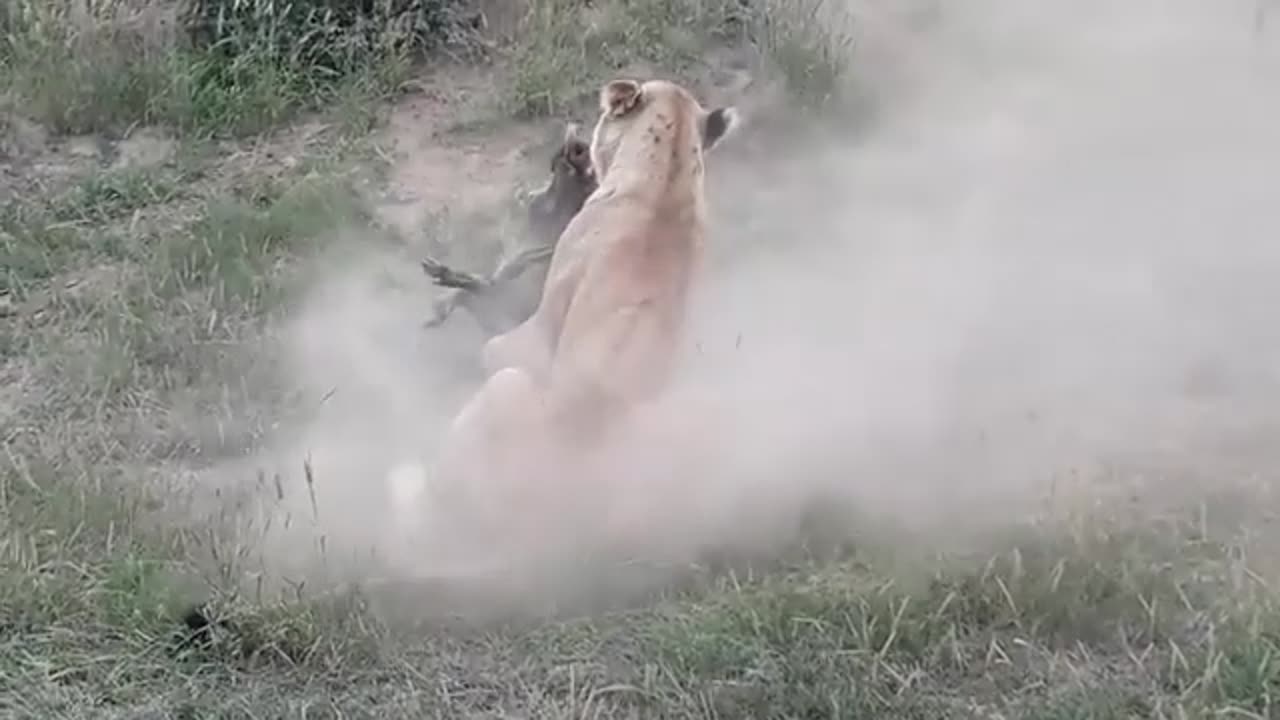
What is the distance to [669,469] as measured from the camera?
5641 millimetres

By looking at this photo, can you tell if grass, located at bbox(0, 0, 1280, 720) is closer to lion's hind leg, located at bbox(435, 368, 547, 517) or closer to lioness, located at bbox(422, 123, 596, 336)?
lion's hind leg, located at bbox(435, 368, 547, 517)

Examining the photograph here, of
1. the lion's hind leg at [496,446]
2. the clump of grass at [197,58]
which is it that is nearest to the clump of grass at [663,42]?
the clump of grass at [197,58]

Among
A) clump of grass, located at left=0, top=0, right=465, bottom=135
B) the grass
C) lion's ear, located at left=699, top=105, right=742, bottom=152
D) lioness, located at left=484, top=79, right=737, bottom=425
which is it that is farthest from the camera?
clump of grass, located at left=0, top=0, right=465, bottom=135

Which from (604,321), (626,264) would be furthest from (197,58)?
(604,321)

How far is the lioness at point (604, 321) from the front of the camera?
5.52m

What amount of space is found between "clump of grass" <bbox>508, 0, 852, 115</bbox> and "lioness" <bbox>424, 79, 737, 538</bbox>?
2.10m

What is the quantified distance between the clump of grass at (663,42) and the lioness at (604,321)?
2095 mm

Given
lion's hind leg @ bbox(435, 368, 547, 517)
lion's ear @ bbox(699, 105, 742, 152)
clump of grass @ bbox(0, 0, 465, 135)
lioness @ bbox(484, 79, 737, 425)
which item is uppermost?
lion's ear @ bbox(699, 105, 742, 152)

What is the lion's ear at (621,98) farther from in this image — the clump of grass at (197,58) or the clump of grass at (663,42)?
the clump of grass at (197,58)

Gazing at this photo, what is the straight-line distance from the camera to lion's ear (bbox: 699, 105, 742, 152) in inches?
246

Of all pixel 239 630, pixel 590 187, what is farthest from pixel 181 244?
pixel 239 630

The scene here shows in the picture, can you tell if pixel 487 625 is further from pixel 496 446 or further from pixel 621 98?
pixel 621 98

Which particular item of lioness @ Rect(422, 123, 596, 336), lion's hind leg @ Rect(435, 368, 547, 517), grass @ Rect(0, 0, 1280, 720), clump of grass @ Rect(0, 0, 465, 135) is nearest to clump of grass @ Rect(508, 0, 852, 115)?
clump of grass @ Rect(0, 0, 465, 135)

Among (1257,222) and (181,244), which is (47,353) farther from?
(1257,222)
